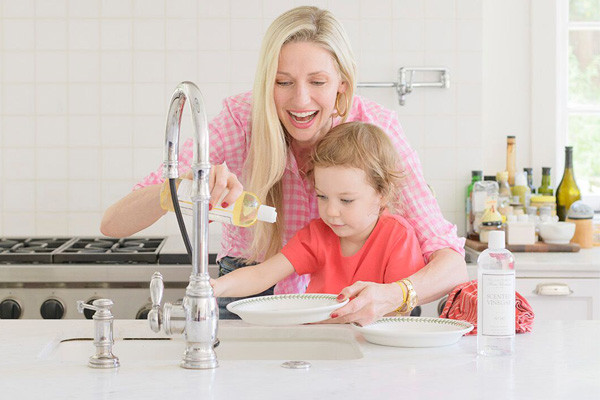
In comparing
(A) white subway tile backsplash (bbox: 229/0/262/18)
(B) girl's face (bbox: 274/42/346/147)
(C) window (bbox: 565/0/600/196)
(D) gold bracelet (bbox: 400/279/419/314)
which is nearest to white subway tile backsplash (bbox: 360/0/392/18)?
(A) white subway tile backsplash (bbox: 229/0/262/18)

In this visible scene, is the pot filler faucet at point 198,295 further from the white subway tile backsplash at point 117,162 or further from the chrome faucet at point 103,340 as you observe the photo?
the white subway tile backsplash at point 117,162

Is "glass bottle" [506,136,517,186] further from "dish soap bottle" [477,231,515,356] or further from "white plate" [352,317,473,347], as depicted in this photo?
"dish soap bottle" [477,231,515,356]

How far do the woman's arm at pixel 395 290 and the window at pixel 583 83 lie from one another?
182cm

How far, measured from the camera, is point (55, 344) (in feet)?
5.86

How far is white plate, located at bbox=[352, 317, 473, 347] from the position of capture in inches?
66.1

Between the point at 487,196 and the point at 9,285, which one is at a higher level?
the point at 487,196

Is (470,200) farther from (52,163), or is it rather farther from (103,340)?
(103,340)

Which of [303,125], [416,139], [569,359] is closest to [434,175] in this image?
[416,139]

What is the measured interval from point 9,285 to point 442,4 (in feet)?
6.62

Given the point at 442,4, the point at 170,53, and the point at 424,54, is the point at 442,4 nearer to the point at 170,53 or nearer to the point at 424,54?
the point at 424,54

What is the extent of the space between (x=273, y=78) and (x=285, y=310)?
0.67m

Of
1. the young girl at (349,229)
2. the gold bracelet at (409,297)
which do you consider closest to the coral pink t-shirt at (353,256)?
the young girl at (349,229)

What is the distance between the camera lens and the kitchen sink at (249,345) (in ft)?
5.96

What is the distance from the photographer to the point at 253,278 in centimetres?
218
